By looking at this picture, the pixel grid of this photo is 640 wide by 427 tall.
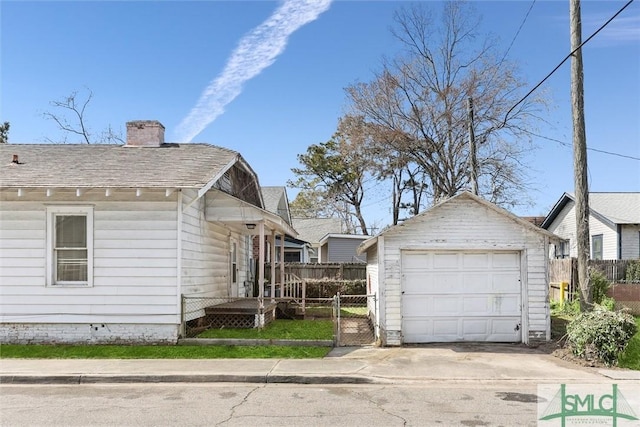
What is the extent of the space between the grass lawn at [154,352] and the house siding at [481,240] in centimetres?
283

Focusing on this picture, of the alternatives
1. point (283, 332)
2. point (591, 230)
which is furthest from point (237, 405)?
point (591, 230)

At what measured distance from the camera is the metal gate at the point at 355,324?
36.9 feet

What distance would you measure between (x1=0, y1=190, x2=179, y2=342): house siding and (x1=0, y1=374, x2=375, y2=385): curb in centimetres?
251

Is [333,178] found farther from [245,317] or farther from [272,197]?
[245,317]

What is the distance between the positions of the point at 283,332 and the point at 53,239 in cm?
575

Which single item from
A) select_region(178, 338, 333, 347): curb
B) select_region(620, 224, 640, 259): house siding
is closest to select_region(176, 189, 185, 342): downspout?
select_region(178, 338, 333, 347): curb

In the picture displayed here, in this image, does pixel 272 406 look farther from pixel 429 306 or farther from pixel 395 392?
pixel 429 306

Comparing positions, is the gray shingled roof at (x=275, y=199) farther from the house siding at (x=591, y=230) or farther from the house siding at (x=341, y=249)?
the house siding at (x=591, y=230)

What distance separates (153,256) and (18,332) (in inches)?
135

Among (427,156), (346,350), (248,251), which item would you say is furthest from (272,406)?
(427,156)

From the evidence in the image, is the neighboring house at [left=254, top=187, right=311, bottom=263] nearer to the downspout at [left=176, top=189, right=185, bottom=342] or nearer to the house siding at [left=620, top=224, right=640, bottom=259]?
the house siding at [left=620, top=224, right=640, bottom=259]

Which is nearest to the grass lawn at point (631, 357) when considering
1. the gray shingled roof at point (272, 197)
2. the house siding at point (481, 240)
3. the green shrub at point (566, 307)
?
the house siding at point (481, 240)

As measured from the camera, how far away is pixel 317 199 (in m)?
47.2

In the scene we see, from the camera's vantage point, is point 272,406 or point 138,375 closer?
point 272,406
